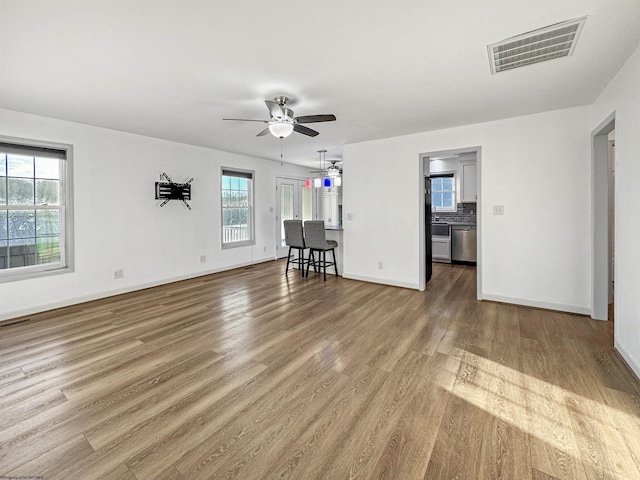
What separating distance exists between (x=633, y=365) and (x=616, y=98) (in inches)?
85.7

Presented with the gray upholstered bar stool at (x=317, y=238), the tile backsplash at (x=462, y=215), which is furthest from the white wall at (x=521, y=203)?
the tile backsplash at (x=462, y=215)

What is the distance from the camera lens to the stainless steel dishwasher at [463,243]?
655 cm

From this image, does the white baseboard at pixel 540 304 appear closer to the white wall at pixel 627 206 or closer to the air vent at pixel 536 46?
the white wall at pixel 627 206

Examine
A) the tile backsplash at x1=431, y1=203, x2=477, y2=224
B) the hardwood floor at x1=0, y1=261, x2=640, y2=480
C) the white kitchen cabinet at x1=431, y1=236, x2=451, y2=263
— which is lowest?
the hardwood floor at x1=0, y1=261, x2=640, y2=480

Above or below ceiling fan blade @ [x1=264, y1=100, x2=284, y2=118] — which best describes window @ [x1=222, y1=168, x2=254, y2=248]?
below

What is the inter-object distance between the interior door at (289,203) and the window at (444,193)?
323 centimetres

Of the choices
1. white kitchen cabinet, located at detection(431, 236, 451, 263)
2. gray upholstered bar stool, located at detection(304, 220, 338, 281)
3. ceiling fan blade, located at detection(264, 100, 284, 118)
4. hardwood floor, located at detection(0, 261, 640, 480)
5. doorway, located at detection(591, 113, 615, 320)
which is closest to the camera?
hardwood floor, located at detection(0, 261, 640, 480)

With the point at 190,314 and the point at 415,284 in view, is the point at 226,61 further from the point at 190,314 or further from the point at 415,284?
the point at 415,284

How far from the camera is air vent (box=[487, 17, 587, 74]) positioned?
6.54 ft

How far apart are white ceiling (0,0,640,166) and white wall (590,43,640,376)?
0.75 ft

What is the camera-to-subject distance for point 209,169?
5.76 metres

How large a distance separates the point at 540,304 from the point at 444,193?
3923 millimetres

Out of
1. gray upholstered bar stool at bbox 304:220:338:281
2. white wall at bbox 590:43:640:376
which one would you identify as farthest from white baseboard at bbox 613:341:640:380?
gray upholstered bar stool at bbox 304:220:338:281

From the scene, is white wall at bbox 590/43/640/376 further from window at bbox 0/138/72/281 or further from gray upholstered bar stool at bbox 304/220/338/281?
window at bbox 0/138/72/281
